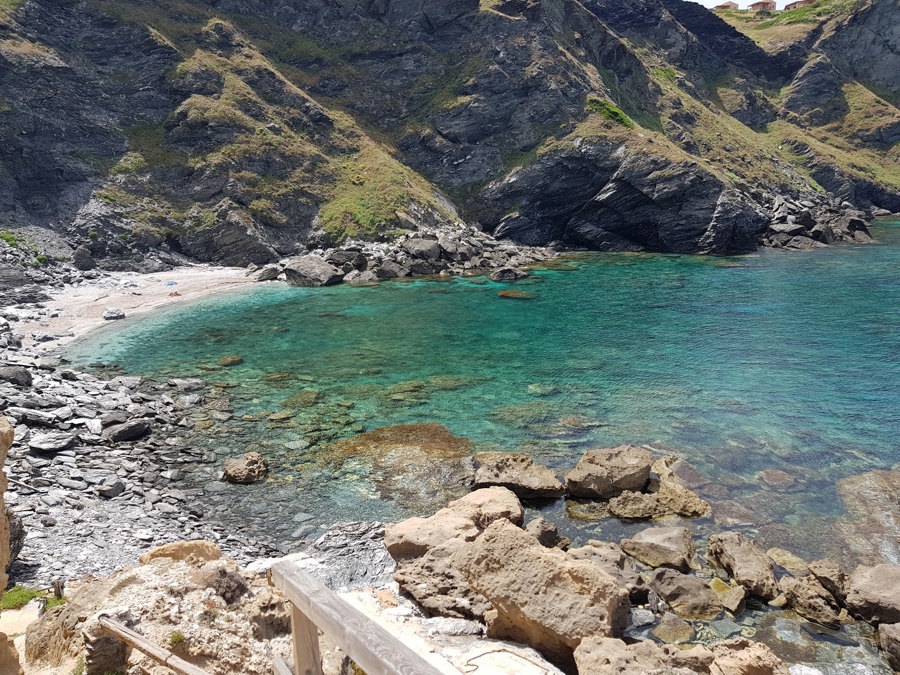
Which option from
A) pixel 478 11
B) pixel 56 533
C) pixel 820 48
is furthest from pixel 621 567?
pixel 820 48

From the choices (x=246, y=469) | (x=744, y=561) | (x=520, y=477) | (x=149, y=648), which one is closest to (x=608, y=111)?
(x=520, y=477)

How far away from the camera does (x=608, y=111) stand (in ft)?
328

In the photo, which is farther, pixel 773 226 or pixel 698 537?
pixel 773 226

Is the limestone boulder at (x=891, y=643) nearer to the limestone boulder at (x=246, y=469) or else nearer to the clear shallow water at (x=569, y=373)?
the clear shallow water at (x=569, y=373)

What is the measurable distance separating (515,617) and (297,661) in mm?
5589

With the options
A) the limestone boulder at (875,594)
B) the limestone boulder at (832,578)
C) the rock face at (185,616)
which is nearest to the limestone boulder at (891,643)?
the limestone boulder at (875,594)

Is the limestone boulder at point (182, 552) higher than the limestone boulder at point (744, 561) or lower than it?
higher

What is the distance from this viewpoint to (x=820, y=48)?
545ft

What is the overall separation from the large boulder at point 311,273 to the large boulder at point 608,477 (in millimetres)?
50754

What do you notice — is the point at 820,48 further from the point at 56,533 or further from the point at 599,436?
the point at 56,533

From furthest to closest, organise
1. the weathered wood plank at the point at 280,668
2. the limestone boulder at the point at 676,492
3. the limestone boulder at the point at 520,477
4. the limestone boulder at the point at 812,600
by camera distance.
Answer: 1. the limestone boulder at the point at 520,477
2. the limestone boulder at the point at 676,492
3. the limestone boulder at the point at 812,600
4. the weathered wood plank at the point at 280,668

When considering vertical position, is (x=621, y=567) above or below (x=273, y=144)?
below

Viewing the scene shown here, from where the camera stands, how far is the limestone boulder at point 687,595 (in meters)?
13.9

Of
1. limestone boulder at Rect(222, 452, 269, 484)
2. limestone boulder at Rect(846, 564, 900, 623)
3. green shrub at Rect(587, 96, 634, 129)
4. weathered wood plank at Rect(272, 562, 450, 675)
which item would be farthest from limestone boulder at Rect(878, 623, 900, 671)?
green shrub at Rect(587, 96, 634, 129)
